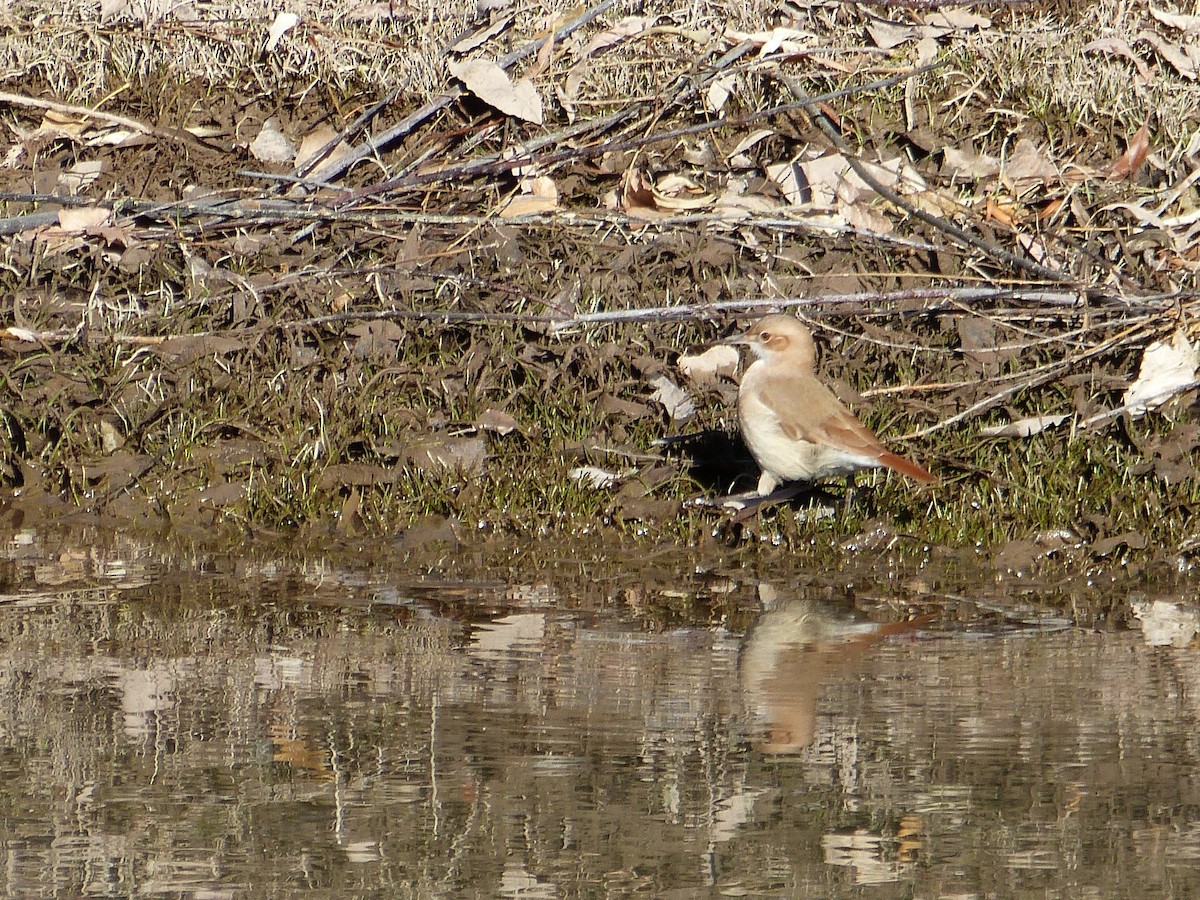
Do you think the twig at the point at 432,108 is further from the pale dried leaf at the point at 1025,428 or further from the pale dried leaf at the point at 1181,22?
the pale dried leaf at the point at 1025,428

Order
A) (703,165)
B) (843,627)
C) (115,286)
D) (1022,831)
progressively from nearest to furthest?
(1022,831) < (843,627) < (115,286) < (703,165)

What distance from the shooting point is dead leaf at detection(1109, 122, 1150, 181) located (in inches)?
314

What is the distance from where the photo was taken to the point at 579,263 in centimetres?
777

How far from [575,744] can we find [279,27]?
5.75 metres

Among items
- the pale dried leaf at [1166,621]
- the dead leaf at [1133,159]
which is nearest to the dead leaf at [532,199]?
the dead leaf at [1133,159]

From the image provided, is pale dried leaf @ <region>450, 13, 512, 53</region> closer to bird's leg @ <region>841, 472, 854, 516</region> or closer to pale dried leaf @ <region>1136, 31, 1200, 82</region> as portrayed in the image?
pale dried leaf @ <region>1136, 31, 1200, 82</region>

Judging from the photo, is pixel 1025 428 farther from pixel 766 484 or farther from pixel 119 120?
pixel 119 120

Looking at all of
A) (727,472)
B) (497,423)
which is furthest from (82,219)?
(727,472)

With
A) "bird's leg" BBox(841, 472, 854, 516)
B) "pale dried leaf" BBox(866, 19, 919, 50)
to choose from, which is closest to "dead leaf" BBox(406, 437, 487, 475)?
"bird's leg" BBox(841, 472, 854, 516)

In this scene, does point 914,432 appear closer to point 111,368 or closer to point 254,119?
point 111,368

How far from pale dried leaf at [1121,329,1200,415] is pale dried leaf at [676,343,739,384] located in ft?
5.12

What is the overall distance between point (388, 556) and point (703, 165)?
9.96 ft

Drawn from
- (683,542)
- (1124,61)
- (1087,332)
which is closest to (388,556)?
(683,542)

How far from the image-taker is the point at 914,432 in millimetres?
6762
